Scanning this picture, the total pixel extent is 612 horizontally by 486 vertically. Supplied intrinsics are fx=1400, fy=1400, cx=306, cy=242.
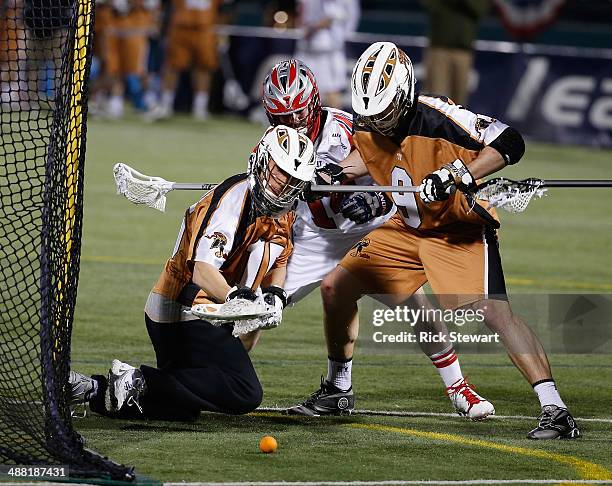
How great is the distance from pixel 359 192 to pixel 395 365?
5.02 ft

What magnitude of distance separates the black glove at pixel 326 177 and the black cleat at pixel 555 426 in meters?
1.51

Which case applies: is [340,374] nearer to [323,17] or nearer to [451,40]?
[451,40]

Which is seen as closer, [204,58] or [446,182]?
[446,182]

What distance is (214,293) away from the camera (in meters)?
5.97

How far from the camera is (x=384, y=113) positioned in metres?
6.47

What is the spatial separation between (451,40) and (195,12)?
468cm

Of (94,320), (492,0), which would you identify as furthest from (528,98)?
(94,320)

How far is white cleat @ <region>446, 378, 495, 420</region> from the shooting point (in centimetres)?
652

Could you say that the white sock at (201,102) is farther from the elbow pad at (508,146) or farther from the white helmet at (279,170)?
the white helmet at (279,170)

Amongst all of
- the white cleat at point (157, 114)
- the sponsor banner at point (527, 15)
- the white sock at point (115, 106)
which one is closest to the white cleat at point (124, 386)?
the white cleat at point (157, 114)

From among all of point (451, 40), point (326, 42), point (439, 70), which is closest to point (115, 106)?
point (326, 42)

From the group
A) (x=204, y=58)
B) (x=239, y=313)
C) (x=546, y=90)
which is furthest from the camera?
(x=204, y=58)

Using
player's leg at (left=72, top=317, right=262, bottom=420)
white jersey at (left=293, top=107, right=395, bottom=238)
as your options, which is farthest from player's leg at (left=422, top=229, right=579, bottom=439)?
player's leg at (left=72, top=317, right=262, bottom=420)

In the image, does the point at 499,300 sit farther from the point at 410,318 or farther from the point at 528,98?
the point at 528,98
